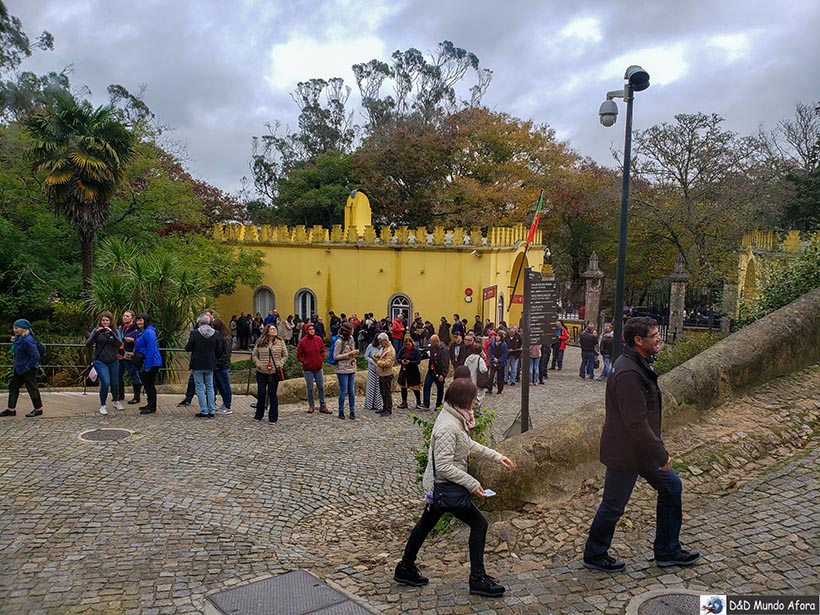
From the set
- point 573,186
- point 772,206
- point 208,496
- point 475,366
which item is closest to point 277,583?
point 208,496

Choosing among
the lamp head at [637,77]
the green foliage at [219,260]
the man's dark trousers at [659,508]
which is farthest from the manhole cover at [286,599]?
the green foliage at [219,260]

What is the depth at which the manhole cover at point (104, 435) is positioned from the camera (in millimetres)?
8748

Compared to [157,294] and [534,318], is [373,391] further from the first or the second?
[157,294]

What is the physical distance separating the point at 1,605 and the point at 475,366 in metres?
8.08

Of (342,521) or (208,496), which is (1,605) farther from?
(342,521)

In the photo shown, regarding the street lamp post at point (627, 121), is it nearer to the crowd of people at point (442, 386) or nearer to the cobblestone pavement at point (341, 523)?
the crowd of people at point (442, 386)

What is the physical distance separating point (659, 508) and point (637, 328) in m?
1.27

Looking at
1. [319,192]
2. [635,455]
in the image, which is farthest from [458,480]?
[319,192]

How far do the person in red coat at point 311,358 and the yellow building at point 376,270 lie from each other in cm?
1326

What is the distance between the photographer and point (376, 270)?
26297 mm

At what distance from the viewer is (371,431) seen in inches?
418

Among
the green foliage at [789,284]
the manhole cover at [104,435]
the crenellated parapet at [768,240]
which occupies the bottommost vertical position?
the manhole cover at [104,435]

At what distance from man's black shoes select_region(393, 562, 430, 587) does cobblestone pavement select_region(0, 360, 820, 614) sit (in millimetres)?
68

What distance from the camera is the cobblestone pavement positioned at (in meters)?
4.48
